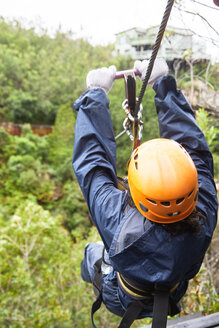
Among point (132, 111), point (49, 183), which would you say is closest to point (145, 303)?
point (132, 111)

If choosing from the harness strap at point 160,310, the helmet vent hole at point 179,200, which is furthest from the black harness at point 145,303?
the helmet vent hole at point 179,200

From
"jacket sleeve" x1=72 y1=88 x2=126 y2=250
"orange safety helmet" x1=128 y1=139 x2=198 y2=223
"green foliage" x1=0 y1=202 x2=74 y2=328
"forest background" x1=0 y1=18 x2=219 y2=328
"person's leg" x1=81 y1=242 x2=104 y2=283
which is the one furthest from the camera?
"forest background" x1=0 y1=18 x2=219 y2=328

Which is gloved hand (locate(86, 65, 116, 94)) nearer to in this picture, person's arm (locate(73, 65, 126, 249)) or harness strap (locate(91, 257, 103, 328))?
person's arm (locate(73, 65, 126, 249))

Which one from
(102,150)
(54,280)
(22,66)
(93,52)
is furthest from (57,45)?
(102,150)

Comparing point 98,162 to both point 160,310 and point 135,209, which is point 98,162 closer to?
point 135,209

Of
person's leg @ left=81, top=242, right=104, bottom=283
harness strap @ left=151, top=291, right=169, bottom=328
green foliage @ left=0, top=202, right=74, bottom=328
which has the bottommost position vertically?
green foliage @ left=0, top=202, right=74, bottom=328

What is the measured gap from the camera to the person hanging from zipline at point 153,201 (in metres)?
0.75

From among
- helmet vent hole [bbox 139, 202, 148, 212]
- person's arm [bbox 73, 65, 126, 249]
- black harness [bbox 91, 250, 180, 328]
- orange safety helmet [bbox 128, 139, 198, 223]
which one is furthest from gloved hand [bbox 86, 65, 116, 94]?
black harness [bbox 91, 250, 180, 328]

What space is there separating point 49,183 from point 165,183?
10.8 meters

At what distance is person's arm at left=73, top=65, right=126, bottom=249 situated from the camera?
0.88 meters

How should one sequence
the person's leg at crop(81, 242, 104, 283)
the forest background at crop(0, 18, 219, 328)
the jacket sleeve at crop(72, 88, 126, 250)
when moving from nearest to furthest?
the jacket sleeve at crop(72, 88, 126, 250)
the person's leg at crop(81, 242, 104, 283)
the forest background at crop(0, 18, 219, 328)

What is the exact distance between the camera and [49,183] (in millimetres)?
11164

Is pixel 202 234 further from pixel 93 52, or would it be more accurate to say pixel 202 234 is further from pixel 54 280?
pixel 93 52

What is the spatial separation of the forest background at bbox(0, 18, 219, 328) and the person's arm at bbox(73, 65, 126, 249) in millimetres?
1055
